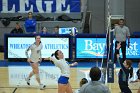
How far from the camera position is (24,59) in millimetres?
21516

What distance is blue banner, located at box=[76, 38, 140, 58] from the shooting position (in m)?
21.2

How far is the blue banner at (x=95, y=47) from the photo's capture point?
21.2 metres

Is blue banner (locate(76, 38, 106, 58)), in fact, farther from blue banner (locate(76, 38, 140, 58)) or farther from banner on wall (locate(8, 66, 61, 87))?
banner on wall (locate(8, 66, 61, 87))

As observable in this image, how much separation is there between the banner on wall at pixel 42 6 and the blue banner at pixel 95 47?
667cm

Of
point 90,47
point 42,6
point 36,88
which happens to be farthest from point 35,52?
point 42,6

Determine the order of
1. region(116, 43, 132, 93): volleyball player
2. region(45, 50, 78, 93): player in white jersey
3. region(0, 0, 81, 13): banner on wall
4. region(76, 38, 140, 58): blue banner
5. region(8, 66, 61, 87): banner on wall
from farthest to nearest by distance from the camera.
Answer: region(0, 0, 81, 13): banner on wall
region(76, 38, 140, 58): blue banner
region(8, 66, 61, 87): banner on wall
region(116, 43, 132, 93): volleyball player
region(45, 50, 78, 93): player in white jersey

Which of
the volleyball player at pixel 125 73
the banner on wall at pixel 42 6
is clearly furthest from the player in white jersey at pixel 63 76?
the banner on wall at pixel 42 6

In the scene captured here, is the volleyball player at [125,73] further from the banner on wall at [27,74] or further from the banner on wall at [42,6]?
the banner on wall at [42,6]

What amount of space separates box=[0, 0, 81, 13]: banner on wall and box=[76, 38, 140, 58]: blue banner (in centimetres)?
667

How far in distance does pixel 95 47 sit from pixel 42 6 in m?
7.81

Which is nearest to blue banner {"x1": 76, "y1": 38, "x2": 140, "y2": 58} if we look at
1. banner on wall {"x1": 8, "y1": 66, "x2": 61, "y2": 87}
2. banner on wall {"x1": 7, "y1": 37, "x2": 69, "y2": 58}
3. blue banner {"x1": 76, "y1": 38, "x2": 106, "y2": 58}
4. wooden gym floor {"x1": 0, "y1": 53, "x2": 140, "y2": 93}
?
blue banner {"x1": 76, "y1": 38, "x2": 106, "y2": 58}

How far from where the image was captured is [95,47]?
69.5ft

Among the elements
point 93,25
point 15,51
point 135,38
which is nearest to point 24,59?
point 15,51

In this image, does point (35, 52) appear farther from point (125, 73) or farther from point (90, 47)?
point (90, 47)
